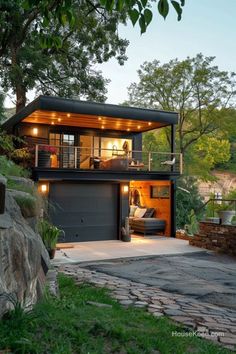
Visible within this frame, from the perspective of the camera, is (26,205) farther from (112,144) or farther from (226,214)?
(112,144)

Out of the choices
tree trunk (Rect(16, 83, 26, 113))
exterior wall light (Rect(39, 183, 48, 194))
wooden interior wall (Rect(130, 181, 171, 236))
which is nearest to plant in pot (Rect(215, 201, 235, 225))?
wooden interior wall (Rect(130, 181, 171, 236))

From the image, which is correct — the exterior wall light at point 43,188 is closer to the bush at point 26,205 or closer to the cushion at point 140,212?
the cushion at point 140,212

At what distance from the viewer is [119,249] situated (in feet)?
37.2

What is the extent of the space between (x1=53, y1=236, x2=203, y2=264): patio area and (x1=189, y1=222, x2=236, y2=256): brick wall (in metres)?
0.36

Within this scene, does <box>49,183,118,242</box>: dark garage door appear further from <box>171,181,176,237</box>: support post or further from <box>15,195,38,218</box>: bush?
<box>15,195,38,218</box>: bush

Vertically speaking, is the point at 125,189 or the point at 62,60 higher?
the point at 62,60

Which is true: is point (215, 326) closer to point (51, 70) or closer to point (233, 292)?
point (233, 292)

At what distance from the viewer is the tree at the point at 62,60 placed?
19.2m

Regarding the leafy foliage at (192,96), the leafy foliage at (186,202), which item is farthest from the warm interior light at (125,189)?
the leafy foliage at (192,96)

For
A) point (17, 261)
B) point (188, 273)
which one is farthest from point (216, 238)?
point (17, 261)

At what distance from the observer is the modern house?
42.1ft

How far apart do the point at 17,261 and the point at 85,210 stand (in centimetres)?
1055

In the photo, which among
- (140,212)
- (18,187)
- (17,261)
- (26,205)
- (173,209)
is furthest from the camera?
(140,212)

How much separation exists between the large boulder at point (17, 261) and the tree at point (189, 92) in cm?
2134
